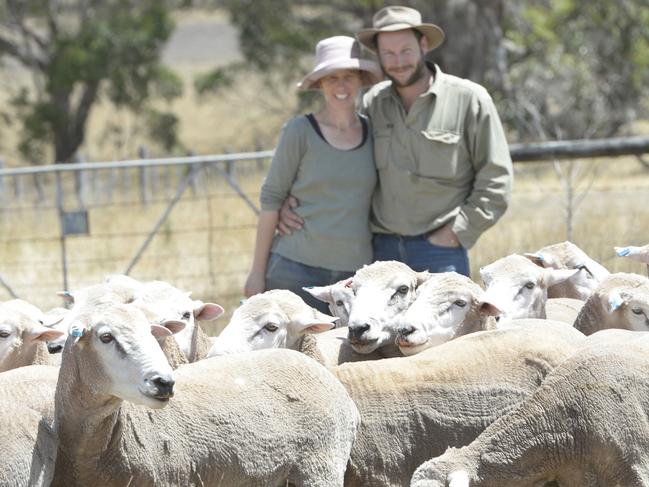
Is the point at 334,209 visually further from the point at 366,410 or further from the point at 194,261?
the point at 194,261

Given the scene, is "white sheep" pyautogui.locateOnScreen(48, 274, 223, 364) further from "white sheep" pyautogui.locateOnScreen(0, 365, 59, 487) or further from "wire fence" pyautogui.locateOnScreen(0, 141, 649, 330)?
"wire fence" pyautogui.locateOnScreen(0, 141, 649, 330)

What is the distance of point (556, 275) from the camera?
694cm

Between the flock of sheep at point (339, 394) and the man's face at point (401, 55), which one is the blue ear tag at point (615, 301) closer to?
the flock of sheep at point (339, 394)

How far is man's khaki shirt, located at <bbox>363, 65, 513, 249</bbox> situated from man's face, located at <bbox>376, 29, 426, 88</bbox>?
5.5 inches

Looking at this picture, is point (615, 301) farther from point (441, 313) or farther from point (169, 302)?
point (169, 302)

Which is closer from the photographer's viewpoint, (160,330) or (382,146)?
(160,330)

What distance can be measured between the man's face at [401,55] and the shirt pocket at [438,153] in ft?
1.08

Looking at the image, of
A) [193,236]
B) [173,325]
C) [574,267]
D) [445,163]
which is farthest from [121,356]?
[193,236]

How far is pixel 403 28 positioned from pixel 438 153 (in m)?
0.73

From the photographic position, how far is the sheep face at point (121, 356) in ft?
Result: 15.0

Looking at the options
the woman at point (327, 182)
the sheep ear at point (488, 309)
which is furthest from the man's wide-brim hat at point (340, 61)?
the sheep ear at point (488, 309)

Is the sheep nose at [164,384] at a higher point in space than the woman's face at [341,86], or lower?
lower

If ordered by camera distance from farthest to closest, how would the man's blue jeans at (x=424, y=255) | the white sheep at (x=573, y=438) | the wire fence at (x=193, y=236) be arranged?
the wire fence at (x=193, y=236) → the man's blue jeans at (x=424, y=255) → the white sheep at (x=573, y=438)

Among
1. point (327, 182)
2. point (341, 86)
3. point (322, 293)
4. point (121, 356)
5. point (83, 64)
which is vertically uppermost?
point (341, 86)
